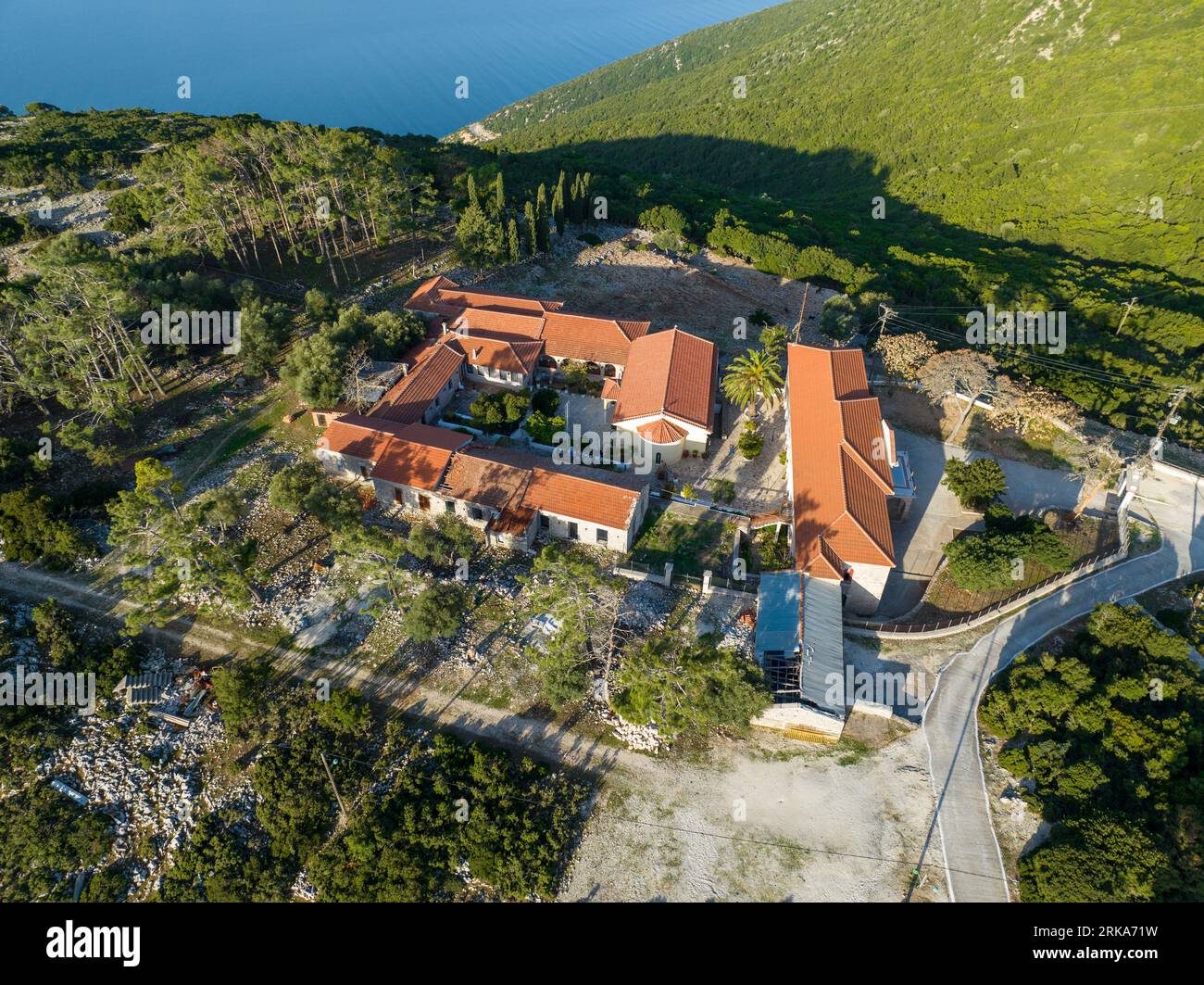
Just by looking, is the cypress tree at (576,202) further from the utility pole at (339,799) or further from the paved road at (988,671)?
the utility pole at (339,799)

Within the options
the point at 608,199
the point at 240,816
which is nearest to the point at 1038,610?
the point at 240,816

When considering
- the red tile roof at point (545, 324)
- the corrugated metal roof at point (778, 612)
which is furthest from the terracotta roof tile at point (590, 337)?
the corrugated metal roof at point (778, 612)

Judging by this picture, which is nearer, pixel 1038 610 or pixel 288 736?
pixel 288 736

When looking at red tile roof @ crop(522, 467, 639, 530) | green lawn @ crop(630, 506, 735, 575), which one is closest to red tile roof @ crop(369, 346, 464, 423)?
red tile roof @ crop(522, 467, 639, 530)

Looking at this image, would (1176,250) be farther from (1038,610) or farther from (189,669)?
(189,669)

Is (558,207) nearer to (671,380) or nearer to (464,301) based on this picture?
(464,301)

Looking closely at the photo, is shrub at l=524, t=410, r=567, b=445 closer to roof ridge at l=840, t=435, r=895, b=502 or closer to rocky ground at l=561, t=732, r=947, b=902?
roof ridge at l=840, t=435, r=895, b=502
